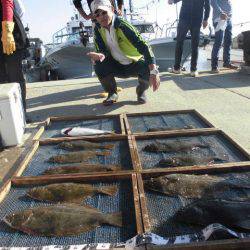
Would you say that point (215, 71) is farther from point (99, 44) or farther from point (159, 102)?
point (99, 44)

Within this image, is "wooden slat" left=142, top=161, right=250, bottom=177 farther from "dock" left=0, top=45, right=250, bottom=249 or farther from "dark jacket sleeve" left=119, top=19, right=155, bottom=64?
"dark jacket sleeve" left=119, top=19, right=155, bottom=64

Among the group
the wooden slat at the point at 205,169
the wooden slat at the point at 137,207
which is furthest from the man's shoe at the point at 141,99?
the wooden slat at the point at 137,207

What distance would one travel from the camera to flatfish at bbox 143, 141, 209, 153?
4098 mm

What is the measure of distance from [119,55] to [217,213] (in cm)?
426

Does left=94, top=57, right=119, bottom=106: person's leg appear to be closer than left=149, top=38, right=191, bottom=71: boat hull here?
Yes

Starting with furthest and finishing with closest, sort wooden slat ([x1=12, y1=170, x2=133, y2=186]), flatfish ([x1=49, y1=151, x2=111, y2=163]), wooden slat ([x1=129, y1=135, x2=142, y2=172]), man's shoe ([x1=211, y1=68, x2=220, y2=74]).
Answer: man's shoe ([x1=211, y1=68, x2=220, y2=74]) → flatfish ([x1=49, y1=151, x2=111, y2=163]) → wooden slat ([x1=129, y1=135, x2=142, y2=172]) → wooden slat ([x1=12, y1=170, x2=133, y2=186])

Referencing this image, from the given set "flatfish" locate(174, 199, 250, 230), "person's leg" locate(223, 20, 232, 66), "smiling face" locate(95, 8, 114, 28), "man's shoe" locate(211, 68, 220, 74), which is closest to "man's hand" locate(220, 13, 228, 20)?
"person's leg" locate(223, 20, 232, 66)

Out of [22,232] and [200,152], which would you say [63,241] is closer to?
[22,232]

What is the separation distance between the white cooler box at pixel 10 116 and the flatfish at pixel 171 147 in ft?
5.19

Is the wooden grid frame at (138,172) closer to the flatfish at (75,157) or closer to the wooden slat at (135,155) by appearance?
the wooden slat at (135,155)

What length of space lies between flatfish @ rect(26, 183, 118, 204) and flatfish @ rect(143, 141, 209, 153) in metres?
0.96

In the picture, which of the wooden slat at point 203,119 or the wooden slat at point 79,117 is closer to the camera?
the wooden slat at point 203,119

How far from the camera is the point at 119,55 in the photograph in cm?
646

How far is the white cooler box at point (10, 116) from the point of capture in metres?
4.48
